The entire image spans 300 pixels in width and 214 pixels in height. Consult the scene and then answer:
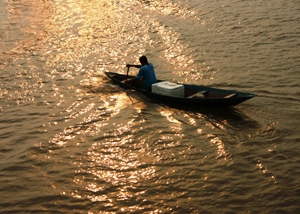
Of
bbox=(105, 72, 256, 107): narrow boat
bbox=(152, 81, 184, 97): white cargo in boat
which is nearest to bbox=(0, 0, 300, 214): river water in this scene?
bbox=(105, 72, 256, 107): narrow boat

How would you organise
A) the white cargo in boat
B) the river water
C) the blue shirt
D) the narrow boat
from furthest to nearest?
the blue shirt < the white cargo in boat < the narrow boat < the river water

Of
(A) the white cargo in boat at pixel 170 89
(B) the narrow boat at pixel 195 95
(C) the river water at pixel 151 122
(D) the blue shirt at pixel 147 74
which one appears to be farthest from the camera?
(D) the blue shirt at pixel 147 74

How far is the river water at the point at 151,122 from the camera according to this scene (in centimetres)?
783

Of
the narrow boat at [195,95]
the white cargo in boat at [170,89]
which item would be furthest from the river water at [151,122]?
the white cargo in boat at [170,89]

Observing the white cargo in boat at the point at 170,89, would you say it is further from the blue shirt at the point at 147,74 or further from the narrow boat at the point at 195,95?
the blue shirt at the point at 147,74

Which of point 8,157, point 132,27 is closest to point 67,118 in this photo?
point 8,157

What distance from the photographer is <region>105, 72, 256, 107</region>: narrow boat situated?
34.5 feet

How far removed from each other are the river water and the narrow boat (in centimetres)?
24

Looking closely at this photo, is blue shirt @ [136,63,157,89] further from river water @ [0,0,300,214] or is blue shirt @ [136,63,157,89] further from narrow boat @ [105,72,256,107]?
river water @ [0,0,300,214]

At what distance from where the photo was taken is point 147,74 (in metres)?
A: 12.0

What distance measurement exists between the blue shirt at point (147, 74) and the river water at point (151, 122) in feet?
1.41

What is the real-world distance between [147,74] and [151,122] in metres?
1.66

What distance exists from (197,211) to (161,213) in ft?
1.85

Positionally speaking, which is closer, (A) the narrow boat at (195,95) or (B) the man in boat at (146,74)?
→ (A) the narrow boat at (195,95)
